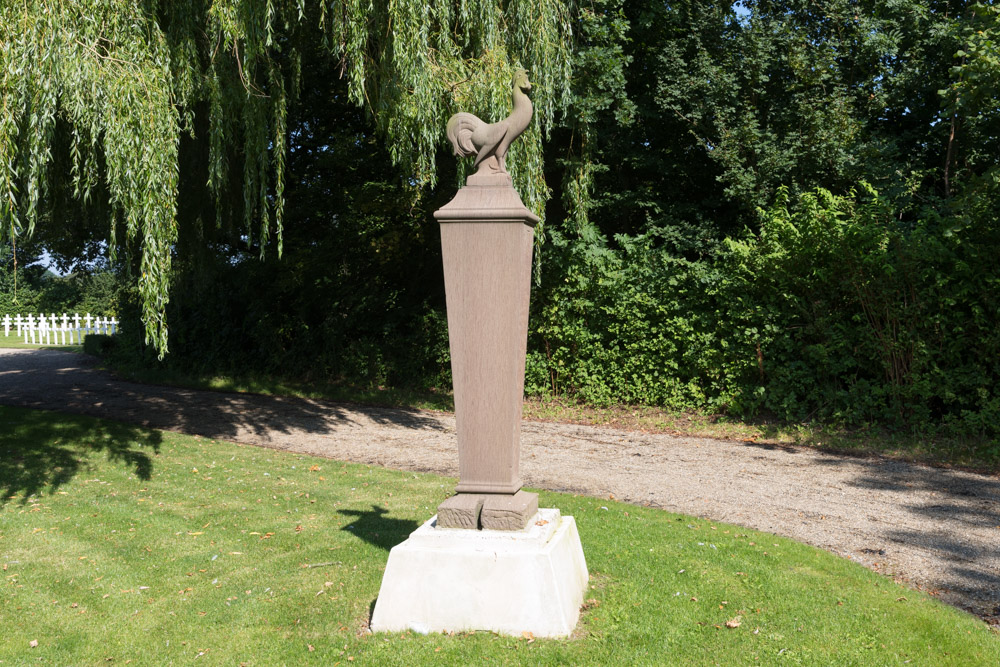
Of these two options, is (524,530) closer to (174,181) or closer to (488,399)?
(488,399)

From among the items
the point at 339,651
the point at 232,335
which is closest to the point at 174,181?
the point at 339,651

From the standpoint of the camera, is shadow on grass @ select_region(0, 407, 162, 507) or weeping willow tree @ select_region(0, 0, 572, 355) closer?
weeping willow tree @ select_region(0, 0, 572, 355)

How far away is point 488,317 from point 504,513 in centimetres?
109

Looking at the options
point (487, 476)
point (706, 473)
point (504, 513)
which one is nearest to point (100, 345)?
point (706, 473)

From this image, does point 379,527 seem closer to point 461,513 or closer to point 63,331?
point 461,513

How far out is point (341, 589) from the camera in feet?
15.0

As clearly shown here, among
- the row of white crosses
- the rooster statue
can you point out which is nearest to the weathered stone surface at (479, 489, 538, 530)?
the rooster statue

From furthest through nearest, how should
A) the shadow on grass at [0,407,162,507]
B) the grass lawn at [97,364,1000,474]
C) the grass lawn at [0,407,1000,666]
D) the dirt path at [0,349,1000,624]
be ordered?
the grass lawn at [97,364,1000,474], the shadow on grass at [0,407,162,507], the dirt path at [0,349,1000,624], the grass lawn at [0,407,1000,666]

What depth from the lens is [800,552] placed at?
17.3 ft

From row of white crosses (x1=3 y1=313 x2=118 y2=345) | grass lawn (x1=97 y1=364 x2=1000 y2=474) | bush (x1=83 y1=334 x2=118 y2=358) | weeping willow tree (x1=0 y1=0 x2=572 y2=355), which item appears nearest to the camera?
weeping willow tree (x1=0 y1=0 x2=572 y2=355)

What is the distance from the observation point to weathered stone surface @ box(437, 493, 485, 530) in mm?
4102

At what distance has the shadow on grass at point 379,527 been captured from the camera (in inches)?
219

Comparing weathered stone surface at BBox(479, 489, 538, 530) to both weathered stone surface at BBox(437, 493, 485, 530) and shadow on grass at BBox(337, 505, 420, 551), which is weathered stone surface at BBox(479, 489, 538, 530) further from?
shadow on grass at BBox(337, 505, 420, 551)

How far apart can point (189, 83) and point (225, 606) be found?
527cm
